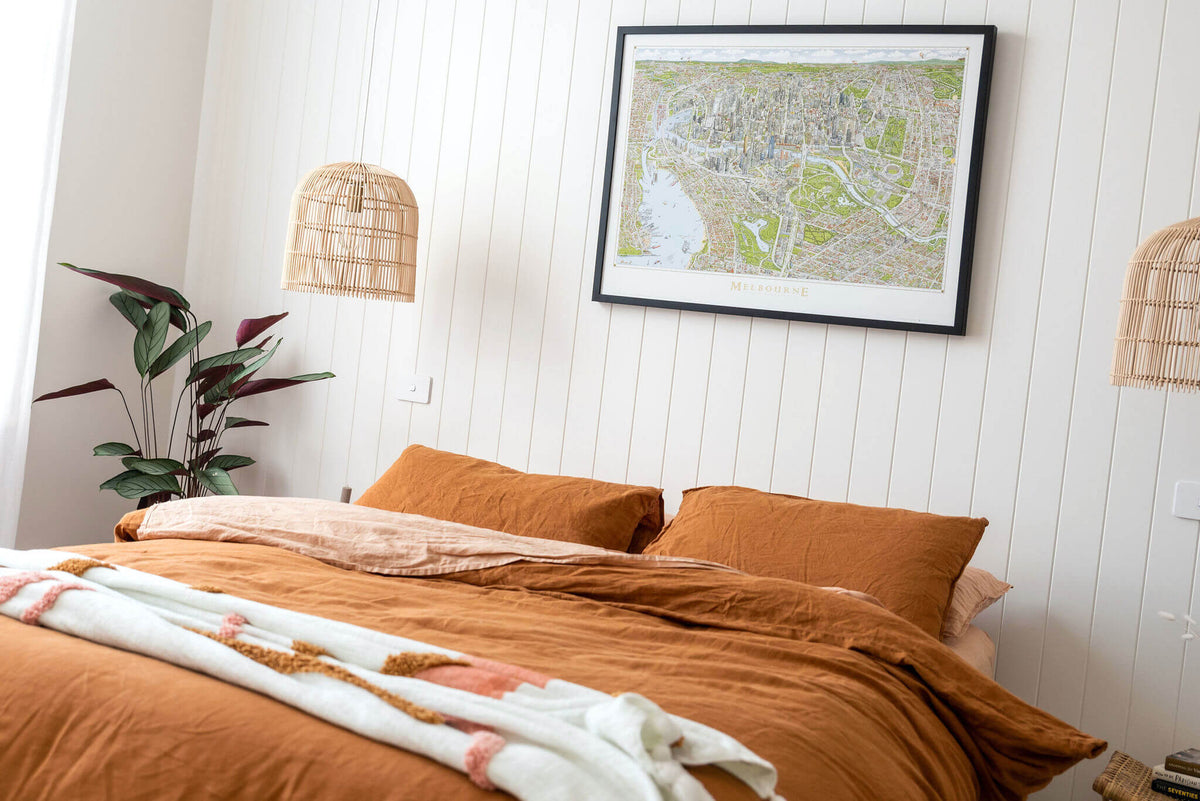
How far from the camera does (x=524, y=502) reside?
2.75m

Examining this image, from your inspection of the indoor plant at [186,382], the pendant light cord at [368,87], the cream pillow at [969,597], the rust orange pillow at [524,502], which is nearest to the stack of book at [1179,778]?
the cream pillow at [969,597]

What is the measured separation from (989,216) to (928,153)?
0.78 feet

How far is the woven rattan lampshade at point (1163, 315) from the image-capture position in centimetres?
226

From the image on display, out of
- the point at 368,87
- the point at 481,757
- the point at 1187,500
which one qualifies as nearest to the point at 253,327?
the point at 368,87

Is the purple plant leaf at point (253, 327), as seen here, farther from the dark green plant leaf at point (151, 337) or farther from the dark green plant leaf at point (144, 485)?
the dark green plant leaf at point (144, 485)

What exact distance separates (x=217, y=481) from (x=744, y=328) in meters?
1.68

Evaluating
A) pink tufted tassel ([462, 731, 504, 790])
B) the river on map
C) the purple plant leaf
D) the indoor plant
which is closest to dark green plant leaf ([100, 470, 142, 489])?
the indoor plant

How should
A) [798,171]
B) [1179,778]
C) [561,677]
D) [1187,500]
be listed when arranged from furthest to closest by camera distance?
[798,171] → [1187,500] → [1179,778] → [561,677]

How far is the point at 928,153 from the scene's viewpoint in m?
2.85

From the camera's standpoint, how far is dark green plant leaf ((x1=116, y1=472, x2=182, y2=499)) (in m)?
3.27

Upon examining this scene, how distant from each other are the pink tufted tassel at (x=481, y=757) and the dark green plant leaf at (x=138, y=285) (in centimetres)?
255

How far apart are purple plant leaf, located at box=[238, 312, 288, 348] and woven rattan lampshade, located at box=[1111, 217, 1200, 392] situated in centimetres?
247

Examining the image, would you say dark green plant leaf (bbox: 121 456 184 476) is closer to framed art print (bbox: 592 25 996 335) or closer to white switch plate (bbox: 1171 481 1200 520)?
framed art print (bbox: 592 25 996 335)

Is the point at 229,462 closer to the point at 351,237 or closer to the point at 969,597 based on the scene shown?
the point at 351,237
